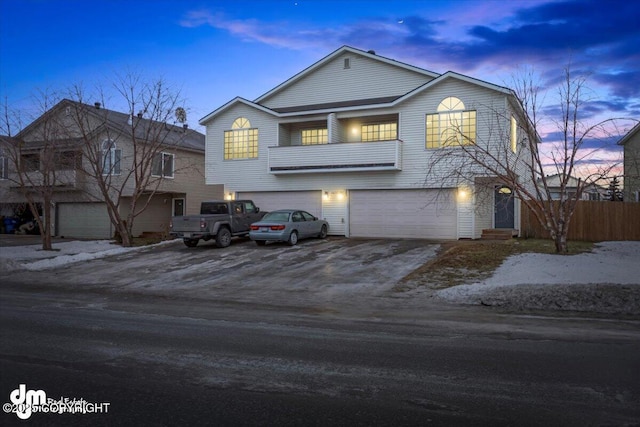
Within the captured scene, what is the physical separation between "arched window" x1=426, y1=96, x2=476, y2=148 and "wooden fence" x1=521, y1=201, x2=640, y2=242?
17.0ft

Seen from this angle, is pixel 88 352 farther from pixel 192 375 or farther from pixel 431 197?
pixel 431 197

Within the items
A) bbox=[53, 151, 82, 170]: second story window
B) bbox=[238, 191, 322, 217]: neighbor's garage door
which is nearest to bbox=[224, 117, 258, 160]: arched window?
bbox=[238, 191, 322, 217]: neighbor's garage door

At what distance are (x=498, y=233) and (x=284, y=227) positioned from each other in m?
8.98

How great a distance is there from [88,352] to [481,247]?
13390mm

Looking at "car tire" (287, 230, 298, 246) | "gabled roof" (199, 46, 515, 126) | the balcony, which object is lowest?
"car tire" (287, 230, 298, 246)

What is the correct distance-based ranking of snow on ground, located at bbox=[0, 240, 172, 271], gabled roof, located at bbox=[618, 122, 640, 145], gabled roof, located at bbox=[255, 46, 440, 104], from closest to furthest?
1. snow on ground, located at bbox=[0, 240, 172, 271]
2. gabled roof, located at bbox=[255, 46, 440, 104]
3. gabled roof, located at bbox=[618, 122, 640, 145]

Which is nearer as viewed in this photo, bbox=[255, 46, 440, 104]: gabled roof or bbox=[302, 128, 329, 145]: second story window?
bbox=[255, 46, 440, 104]: gabled roof

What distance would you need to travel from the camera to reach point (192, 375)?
18.2ft

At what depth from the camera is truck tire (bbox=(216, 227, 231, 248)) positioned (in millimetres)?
20688

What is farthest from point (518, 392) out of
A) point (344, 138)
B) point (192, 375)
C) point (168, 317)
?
point (344, 138)

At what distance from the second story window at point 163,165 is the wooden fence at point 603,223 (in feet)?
66.9

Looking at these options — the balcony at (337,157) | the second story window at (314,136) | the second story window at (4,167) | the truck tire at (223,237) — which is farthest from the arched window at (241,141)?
the second story window at (4,167)

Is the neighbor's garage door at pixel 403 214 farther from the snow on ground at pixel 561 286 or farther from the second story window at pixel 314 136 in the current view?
the snow on ground at pixel 561 286

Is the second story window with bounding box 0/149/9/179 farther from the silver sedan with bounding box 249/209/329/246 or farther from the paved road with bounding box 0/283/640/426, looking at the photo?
the paved road with bounding box 0/283/640/426
